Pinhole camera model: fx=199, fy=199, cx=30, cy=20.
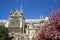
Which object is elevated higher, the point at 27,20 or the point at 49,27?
the point at 27,20

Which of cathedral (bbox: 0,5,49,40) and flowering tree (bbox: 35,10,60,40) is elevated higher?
cathedral (bbox: 0,5,49,40)

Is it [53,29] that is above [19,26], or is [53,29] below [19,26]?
below

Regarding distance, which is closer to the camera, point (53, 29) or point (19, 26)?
point (53, 29)

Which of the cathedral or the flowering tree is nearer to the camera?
the flowering tree

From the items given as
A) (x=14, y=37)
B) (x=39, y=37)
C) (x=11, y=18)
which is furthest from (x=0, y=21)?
(x=39, y=37)

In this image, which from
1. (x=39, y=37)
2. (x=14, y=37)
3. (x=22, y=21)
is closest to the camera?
(x=39, y=37)

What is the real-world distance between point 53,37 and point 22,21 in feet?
212

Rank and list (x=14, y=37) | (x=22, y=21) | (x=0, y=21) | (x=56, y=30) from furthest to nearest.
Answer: (x=0, y=21)
(x=22, y=21)
(x=14, y=37)
(x=56, y=30)

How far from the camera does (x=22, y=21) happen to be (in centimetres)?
7794

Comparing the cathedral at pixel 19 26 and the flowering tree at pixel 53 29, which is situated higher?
the cathedral at pixel 19 26

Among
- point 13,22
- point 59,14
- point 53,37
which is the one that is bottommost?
point 53,37

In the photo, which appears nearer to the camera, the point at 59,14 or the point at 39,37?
the point at 59,14

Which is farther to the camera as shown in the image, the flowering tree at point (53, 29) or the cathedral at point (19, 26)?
the cathedral at point (19, 26)

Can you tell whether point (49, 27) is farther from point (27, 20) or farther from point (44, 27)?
point (27, 20)
